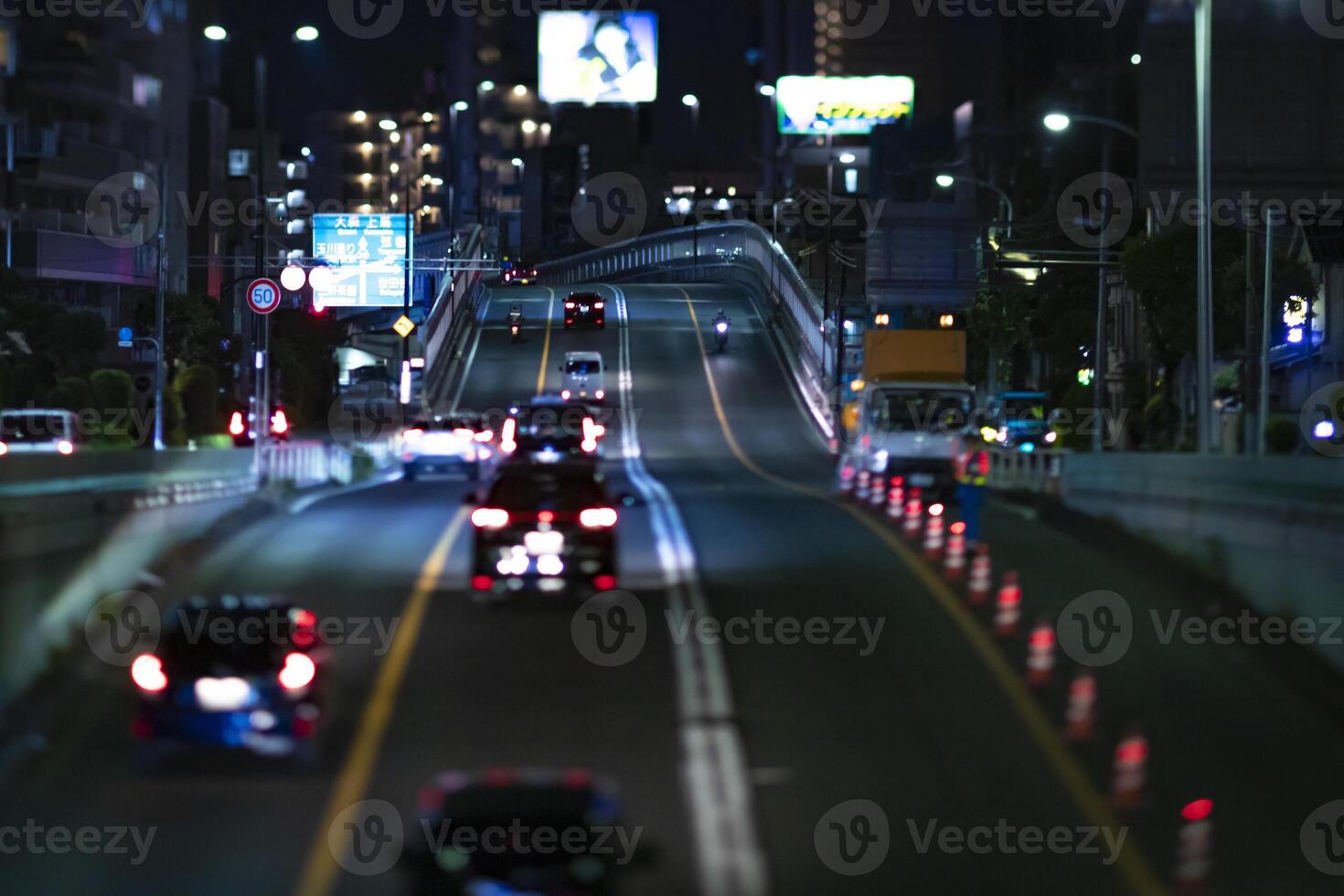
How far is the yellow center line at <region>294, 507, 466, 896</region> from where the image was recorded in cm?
1230

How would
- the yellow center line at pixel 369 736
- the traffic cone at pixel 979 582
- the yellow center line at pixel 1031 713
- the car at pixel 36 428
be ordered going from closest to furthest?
the yellow center line at pixel 369 736
the yellow center line at pixel 1031 713
the traffic cone at pixel 979 582
the car at pixel 36 428

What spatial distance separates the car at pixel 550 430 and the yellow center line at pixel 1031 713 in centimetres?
819

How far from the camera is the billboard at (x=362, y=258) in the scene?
65.4 m

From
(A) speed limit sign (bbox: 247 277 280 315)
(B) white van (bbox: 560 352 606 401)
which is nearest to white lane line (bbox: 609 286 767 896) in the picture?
(A) speed limit sign (bbox: 247 277 280 315)

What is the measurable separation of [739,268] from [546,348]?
26.5 meters

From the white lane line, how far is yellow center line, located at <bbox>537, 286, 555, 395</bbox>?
44.6 metres

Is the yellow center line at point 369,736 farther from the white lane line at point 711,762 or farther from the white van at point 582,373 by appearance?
the white van at point 582,373

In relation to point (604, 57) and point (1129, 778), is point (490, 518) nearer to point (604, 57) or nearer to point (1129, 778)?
point (1129, 778)

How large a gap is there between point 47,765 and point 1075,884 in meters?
7.87

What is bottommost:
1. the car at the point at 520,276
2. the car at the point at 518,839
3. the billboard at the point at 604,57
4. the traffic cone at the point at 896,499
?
the car at the point at 518,839

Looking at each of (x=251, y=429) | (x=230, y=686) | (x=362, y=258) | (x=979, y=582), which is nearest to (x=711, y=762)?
(x=230, y=686)

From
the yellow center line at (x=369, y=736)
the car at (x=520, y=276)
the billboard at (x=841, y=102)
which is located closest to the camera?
the yellow center line at (x=369, y=736)

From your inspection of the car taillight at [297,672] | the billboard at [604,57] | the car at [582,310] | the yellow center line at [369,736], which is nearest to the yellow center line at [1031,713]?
the yellow center line at [369,736]

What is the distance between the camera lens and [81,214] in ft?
259
